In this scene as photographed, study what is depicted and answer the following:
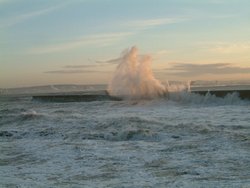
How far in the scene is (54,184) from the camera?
20.0ft

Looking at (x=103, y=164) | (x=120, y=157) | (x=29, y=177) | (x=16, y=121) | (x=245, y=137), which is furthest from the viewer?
(x=16, y=121)

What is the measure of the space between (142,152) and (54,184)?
113 inches

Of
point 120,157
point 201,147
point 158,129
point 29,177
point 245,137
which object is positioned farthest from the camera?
point 158,129

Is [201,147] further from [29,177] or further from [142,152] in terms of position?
[29,177]

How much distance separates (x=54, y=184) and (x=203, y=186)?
206 centimetres

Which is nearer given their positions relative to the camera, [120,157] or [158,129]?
[120,157]

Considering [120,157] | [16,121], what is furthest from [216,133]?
[16,121]

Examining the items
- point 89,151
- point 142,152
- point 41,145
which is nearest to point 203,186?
point 142,152

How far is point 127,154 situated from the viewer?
8438 mm

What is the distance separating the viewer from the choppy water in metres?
6.27

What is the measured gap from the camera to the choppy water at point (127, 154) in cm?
627

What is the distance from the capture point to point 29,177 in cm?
661

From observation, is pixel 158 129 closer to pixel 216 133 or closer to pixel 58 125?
pixel 216 133

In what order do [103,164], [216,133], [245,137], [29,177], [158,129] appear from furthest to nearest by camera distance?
[158,129]
[216,133]
[245,137]
[103,164]
[29,177]
